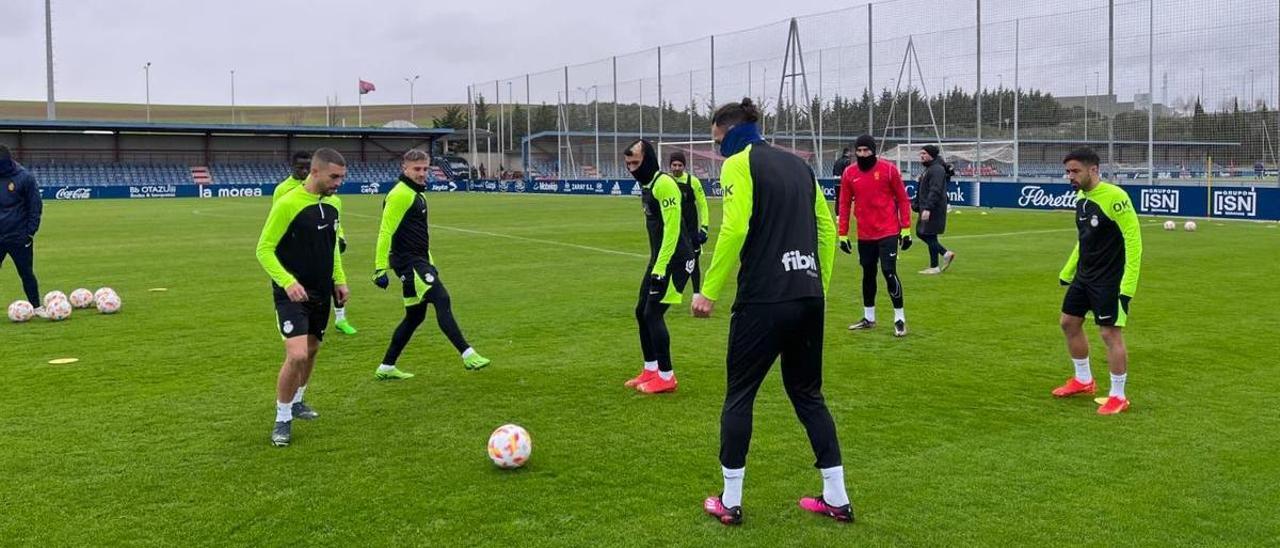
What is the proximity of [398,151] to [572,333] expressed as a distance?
72208mm

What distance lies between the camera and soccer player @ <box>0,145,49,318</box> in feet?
39.8

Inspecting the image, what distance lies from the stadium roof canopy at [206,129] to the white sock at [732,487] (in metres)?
68.9

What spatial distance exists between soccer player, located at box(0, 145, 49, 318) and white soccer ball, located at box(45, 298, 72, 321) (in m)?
0.16

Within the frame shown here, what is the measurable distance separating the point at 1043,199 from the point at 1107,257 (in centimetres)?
2663

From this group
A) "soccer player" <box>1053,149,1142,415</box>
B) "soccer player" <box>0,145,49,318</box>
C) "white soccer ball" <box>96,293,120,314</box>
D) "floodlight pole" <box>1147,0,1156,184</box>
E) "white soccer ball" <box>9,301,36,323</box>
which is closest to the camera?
"soccer player" <box>1053,149,1142,415</box>

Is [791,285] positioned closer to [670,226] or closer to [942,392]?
[670,226]

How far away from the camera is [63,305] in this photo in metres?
11.9

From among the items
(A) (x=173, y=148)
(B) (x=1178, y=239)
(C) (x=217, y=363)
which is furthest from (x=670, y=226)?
(A) (x=173, y=148)

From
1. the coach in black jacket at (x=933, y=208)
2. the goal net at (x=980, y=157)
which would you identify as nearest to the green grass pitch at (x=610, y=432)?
the coach in black jacket at (x=933, y=208)

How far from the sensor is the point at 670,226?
25.6ft

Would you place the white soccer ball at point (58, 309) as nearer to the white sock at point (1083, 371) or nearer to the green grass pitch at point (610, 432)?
the green grass pitch at point (610, 432)

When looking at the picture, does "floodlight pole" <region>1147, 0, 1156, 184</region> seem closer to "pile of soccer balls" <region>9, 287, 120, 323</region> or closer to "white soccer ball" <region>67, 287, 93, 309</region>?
"pile of soccer balls" <region>9, 287, 120, 323</region>

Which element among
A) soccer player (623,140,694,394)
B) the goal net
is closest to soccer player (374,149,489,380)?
soccer player (623,140,694,394)

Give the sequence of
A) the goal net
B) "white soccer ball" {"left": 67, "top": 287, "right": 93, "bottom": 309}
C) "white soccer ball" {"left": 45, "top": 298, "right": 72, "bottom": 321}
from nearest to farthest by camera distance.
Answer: "white soccer ball" {"left": 45, "top": 298, "right": 72, "bottom": 321} → "white soccer ball" {"left": 67, "top": 287, "right": 93, "bottom": 309} → the goal net
